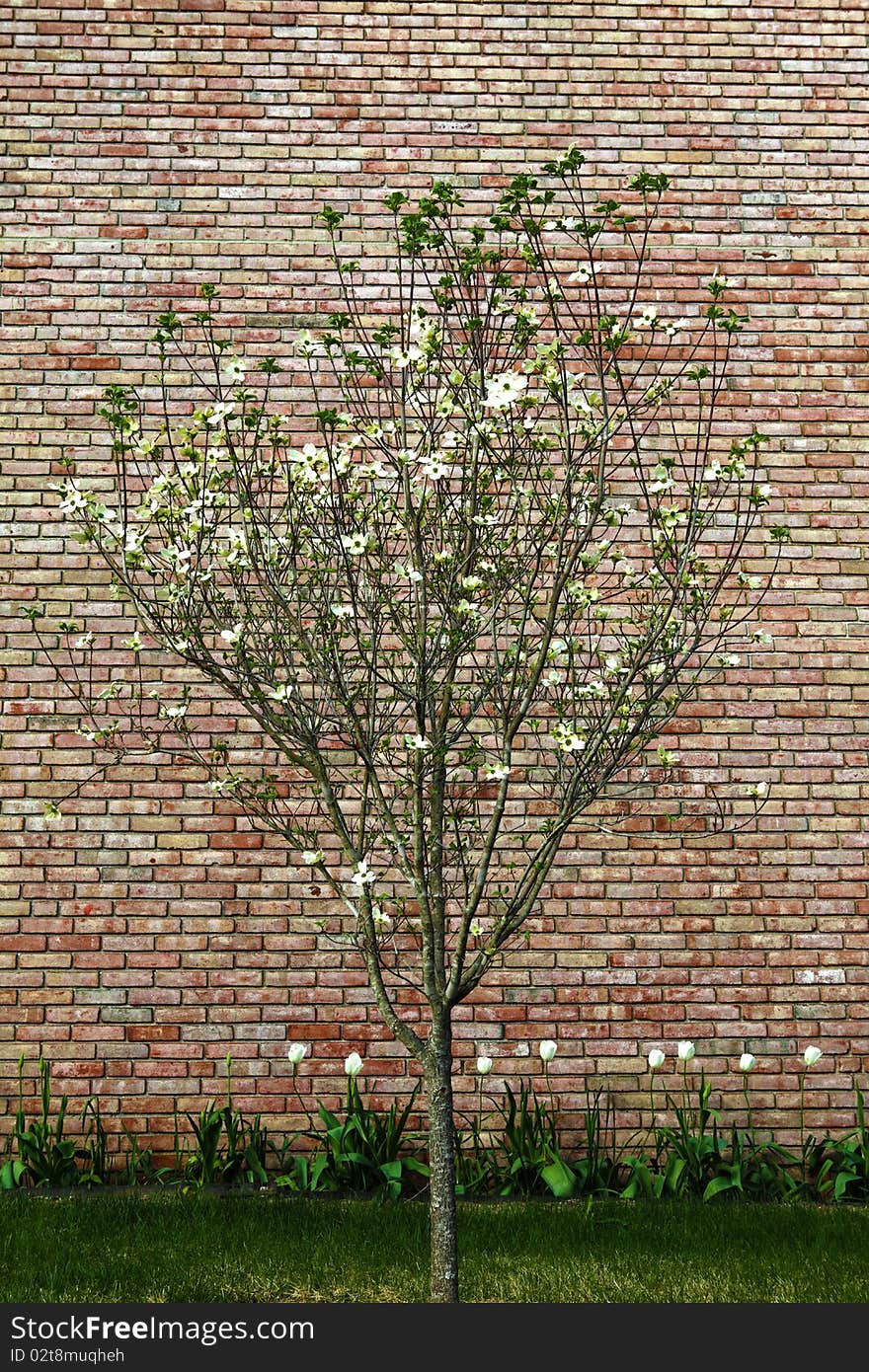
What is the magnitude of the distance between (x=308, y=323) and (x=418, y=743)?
2.93 m

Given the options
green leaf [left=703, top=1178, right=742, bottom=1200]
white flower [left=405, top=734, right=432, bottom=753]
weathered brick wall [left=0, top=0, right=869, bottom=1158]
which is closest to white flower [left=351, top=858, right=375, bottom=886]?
white flower [left=405, top=734, right=432, bottom=753]

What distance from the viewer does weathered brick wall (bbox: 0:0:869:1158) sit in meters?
4.90

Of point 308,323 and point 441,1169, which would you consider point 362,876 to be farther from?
point 308,323

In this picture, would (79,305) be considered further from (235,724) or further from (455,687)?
(455,687)

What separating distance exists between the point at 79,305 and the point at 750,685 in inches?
128

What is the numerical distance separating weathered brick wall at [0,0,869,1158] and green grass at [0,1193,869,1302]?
0.61 meters

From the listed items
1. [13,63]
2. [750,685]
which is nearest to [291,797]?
[750,685]

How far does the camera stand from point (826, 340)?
548 centimetres

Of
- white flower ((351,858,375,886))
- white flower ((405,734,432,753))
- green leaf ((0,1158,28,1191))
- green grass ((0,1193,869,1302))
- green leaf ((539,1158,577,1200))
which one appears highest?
white flower ((405,734,432,753))

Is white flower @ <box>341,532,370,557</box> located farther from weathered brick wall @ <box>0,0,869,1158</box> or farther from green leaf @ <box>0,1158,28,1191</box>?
green leaf @ <box>0,1158,28,1191</box>

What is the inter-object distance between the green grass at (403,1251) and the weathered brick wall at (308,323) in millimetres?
612

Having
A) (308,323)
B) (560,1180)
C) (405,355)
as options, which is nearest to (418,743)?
(405,355)

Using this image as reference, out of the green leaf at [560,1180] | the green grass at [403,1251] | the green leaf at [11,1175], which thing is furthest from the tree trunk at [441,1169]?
the green leaf at [11,1175]

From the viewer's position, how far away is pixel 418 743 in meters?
3.03
